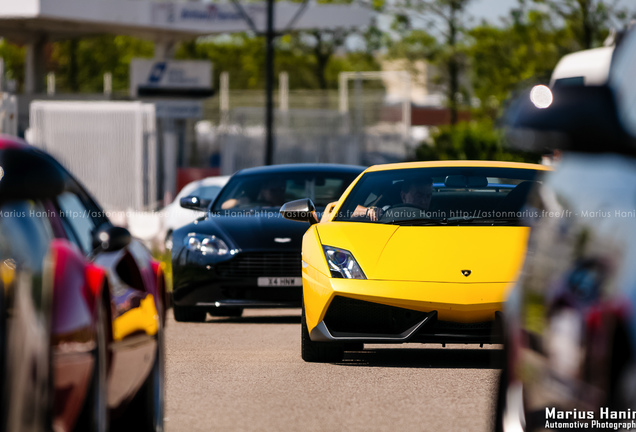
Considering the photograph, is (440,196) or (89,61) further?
(89,61)

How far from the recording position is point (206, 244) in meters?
13.1

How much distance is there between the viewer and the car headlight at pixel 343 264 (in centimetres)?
908

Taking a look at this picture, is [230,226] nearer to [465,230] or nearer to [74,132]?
[465,230]

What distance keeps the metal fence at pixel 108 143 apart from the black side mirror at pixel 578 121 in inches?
1238

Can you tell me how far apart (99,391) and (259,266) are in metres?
8.11

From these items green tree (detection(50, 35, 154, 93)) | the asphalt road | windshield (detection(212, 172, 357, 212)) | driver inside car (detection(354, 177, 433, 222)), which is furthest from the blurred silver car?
green tree (detection(50, 35, 154, 93))

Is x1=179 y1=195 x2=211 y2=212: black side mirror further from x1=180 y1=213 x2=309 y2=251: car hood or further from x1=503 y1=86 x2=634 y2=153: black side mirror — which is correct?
x1=503 y1=86 x2=634 y2=153: black side mirror

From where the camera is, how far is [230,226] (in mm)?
13336

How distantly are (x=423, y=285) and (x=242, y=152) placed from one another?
106 ft

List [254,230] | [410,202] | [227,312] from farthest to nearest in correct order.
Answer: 1. [227,312]
2. [254,230]
3. [410,202]

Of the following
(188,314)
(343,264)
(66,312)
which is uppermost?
(66,312)

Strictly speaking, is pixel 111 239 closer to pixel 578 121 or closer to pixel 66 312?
pixel 66 312

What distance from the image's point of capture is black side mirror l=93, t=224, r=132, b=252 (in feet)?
17.2

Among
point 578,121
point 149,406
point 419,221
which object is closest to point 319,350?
point 419,221
